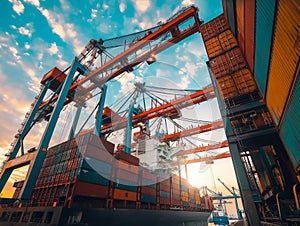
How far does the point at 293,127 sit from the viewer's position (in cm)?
410

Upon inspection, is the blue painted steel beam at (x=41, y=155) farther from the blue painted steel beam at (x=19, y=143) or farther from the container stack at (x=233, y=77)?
the container stack at (x=233, y=77)

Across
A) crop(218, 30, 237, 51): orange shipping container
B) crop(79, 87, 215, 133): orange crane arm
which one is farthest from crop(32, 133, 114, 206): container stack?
crop(218, 30, 237, 51): orange shipping container

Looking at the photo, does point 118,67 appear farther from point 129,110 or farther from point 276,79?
point 276,79

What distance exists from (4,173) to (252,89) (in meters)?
19.7

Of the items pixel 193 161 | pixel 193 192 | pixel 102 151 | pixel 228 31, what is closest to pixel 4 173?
pixel 102 151

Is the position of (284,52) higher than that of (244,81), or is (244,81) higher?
(244,81)

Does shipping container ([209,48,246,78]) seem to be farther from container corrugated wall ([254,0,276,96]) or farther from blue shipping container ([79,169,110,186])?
blue shipping container ([79,169,110,186])

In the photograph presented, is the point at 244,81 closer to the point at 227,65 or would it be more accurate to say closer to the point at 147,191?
the point at 227,65

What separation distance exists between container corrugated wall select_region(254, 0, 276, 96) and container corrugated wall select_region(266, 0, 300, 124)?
0.90 ft

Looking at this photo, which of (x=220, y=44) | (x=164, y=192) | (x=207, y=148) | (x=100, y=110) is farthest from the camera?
(x=207, y=148)

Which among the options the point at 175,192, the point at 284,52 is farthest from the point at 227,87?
the point at 175,192

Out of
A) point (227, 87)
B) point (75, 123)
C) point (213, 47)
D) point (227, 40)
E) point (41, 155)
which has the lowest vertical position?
point (41, 155)

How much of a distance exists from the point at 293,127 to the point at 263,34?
2952 mm

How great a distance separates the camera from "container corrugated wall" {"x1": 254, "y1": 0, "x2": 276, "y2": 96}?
12.9 ft
